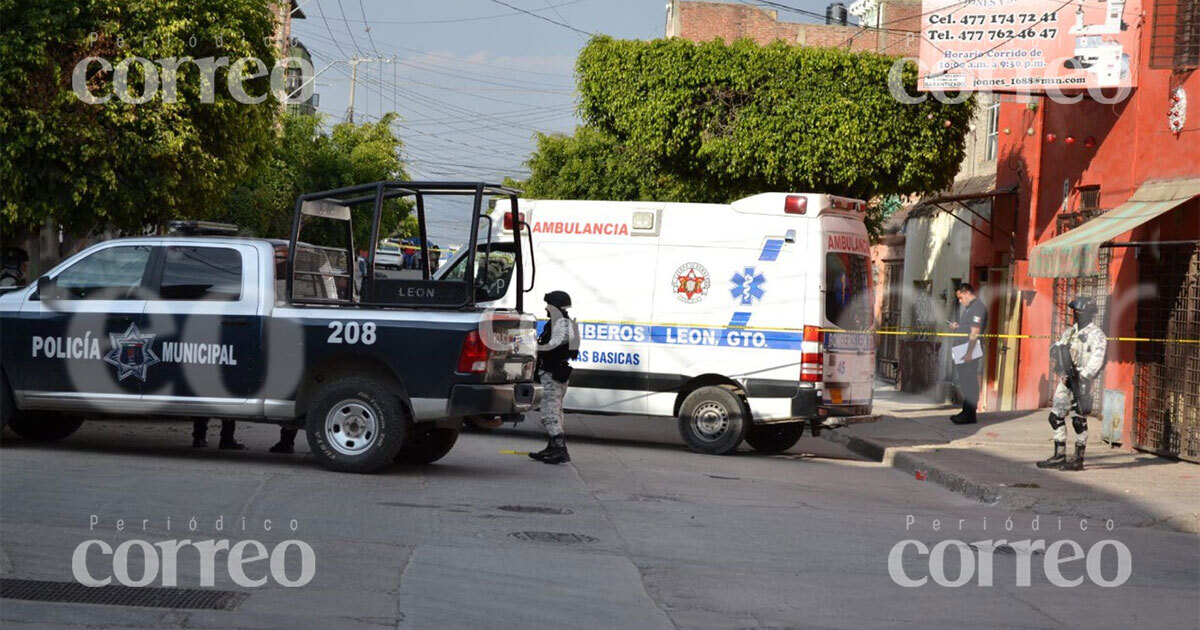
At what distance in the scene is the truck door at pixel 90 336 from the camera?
11.9 m

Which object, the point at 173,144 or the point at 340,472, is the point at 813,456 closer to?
the point at 340,472

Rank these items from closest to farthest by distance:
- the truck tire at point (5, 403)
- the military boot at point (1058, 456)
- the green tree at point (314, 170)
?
1. the truck tire at point (5, 403)
2. the military boot at point (1058, 456)
3. the green tree at point (314, 170)

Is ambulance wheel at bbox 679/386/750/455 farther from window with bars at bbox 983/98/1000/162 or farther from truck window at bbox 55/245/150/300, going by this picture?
window with bars at bbox 983/98/1000/162

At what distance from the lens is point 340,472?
1163cm

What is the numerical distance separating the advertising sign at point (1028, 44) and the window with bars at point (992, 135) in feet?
21.0

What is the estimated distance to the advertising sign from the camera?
1764 centimetres

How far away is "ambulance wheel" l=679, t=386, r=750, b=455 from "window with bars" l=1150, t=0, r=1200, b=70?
6205 mm

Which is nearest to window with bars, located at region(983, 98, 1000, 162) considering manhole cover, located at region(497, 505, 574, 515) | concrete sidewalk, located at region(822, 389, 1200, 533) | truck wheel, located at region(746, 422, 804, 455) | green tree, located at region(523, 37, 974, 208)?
green tree, located at region(523, 37, 974, 208)

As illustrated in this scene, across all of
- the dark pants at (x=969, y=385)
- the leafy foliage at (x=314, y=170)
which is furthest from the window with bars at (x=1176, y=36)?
the leafy foliage at (x=314, y=170)

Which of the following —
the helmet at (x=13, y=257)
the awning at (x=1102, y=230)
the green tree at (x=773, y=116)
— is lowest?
the helmet at (x=13, y=257)

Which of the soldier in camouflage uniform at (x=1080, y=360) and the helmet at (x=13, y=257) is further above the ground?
the helmet at (x=13, y=257)

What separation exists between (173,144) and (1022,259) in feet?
41.7

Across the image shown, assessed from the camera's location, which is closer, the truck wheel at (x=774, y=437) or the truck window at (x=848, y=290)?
the truck window at (x=848, y=290)

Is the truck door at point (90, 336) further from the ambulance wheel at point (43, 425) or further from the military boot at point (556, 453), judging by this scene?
the military boot at point (556, 453)
